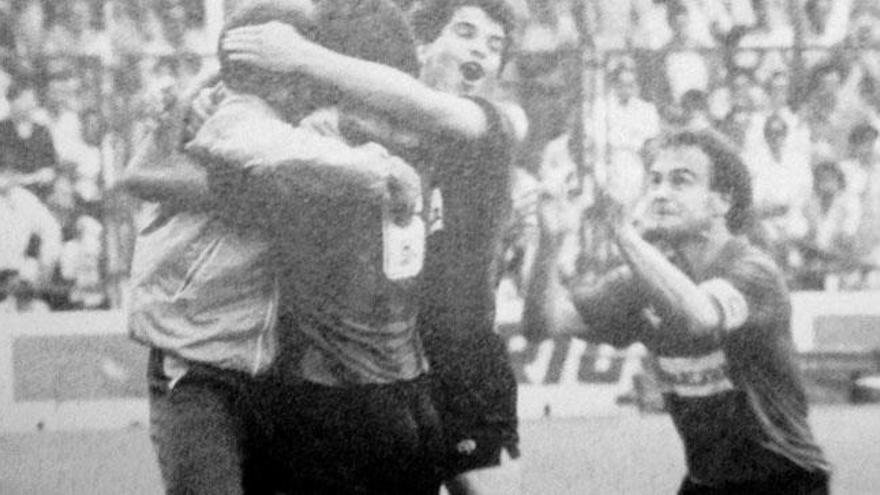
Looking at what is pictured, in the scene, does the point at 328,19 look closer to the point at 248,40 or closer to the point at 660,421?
the point at 248,40

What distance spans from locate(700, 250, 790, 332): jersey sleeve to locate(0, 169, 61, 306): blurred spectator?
68.5 inches

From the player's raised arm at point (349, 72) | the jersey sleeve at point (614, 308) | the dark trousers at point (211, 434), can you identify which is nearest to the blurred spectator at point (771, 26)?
the jersey sleeve at point (614, 308)

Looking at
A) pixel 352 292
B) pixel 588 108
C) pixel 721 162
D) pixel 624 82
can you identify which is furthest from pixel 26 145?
pixel 721 162

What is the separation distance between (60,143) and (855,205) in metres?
2.13

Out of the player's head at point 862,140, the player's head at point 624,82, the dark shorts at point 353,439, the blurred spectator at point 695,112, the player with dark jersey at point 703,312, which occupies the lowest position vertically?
the dark shorts at point 353,439

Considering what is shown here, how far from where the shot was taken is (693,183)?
12.1 ft

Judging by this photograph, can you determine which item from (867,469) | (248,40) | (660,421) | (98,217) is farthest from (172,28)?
(867,469)

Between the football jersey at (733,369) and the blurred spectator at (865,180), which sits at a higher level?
the blurred spectator at (865,180)

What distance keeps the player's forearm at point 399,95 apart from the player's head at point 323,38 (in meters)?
0.02

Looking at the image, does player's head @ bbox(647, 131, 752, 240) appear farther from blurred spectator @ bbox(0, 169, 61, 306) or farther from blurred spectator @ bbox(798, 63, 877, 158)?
blurred spectator @ bbox(0, 169, 61, 306)

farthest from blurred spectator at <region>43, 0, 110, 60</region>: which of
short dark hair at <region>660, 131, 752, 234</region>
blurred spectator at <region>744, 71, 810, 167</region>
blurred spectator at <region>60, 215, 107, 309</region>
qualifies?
blurred spectator at <region>744, 71, 810, 167</region>

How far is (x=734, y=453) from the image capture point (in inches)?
146

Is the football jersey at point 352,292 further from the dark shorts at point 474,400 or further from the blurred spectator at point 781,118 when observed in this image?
the blurred spectator at point 781,118

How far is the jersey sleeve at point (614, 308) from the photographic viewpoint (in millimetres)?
3672
